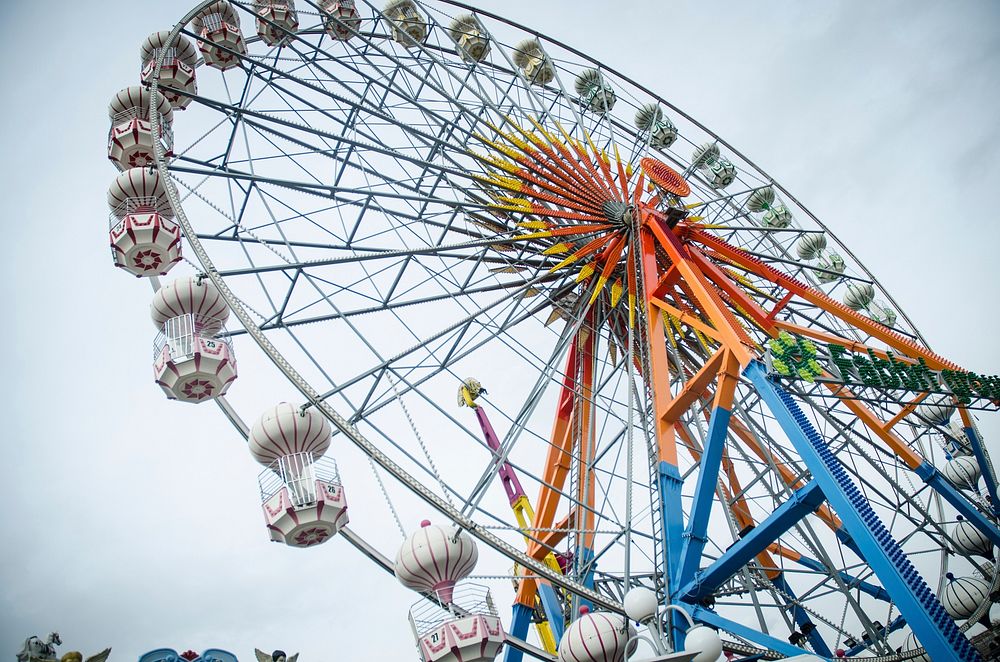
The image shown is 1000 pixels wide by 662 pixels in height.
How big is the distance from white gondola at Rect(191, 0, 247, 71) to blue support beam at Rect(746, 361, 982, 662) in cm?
1193

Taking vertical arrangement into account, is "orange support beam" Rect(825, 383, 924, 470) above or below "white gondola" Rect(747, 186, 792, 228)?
below

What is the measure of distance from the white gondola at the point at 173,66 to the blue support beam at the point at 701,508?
1050 centimetres

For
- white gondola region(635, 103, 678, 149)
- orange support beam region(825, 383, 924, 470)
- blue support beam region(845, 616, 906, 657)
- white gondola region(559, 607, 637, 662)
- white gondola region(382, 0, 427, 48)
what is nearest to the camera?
white gondola region(559, 607, 637, 662)

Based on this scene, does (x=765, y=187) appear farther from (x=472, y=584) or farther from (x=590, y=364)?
(x=472, y=584)

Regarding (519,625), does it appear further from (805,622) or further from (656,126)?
(656,126)

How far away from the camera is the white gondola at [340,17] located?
59.5 ft

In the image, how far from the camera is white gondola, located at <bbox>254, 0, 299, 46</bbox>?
17688 millimetres

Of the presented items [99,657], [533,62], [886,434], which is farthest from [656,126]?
[99,657]

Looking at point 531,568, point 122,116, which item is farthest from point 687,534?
point 122,116

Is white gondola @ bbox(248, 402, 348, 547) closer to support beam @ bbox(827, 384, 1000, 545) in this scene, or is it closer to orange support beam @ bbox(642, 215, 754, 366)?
orange support beam @ bbox(642, 215, 754, 366)

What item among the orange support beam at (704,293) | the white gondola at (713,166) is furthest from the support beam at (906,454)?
the white gondola at (713,166)

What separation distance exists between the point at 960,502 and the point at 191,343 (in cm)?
1185

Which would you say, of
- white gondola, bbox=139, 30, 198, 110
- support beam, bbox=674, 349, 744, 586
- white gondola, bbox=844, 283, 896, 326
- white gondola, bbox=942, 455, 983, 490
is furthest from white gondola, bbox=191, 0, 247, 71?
white gondola, bbox=942, 455, 983, 490

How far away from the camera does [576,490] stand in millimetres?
14828
